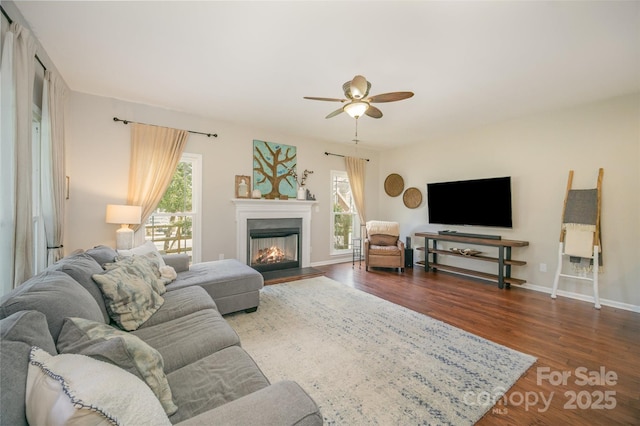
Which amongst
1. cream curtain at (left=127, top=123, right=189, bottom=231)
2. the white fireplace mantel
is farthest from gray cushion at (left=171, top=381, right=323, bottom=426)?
the white fireplace mantel

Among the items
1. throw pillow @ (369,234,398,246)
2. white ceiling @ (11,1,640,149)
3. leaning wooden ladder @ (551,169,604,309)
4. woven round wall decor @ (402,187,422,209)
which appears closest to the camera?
white ceiling @ (11,1,640,149)

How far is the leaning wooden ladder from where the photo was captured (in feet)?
10.6

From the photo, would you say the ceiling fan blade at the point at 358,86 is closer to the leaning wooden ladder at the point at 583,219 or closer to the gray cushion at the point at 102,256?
the gray cushion at the point at 102,256

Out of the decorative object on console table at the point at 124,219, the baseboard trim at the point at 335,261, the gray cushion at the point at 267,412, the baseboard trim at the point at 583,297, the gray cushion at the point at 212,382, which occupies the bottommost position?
the baseboard trim at the point at 583,297

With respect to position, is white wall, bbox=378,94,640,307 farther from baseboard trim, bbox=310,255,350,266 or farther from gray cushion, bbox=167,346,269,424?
gray cushion, bbox=167,346,269,424

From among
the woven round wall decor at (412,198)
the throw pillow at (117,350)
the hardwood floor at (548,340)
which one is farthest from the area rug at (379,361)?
the woven round wall decor at (412,198)

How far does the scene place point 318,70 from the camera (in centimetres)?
263

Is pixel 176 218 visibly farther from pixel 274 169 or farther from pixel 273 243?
pixel 274 169

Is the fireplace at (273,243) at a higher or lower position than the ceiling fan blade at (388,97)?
lower

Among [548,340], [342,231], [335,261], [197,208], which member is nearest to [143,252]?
[197,208]

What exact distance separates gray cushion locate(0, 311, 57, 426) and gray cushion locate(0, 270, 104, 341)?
176 mm

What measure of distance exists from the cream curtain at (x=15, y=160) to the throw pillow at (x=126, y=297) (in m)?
0.55

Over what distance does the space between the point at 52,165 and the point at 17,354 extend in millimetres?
2542

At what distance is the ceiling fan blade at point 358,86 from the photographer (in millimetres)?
2197
